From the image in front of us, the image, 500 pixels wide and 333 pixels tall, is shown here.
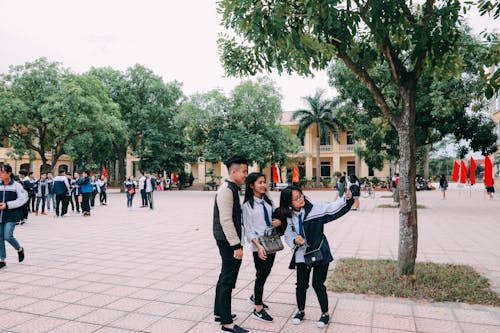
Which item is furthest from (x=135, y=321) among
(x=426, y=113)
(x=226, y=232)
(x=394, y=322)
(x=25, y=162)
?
(x=25, y=162)

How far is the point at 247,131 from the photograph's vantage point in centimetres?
2773

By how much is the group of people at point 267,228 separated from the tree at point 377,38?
1681 mm

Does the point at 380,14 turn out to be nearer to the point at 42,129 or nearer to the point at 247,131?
the point at 247,131

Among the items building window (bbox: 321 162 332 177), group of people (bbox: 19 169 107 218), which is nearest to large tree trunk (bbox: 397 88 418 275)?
group of people (bbox: 19 169 107 218)

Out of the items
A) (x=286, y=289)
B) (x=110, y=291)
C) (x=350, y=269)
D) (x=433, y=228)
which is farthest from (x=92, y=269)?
(x=433, y=228)

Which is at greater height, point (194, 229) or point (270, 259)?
point (270, 259)

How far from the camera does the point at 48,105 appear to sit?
22.9 m

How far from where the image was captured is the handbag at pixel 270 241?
3.63m

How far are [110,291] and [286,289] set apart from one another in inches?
89.5

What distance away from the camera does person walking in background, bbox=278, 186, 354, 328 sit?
148 inches

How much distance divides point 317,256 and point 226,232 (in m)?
0.98

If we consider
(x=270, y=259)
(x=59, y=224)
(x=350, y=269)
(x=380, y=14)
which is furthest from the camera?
(x=59, y=224)

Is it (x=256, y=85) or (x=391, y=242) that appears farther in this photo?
(x=256, y=85)

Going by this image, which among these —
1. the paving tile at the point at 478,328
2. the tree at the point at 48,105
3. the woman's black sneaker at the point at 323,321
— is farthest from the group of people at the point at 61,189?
the paving tile at the point at 478,328
